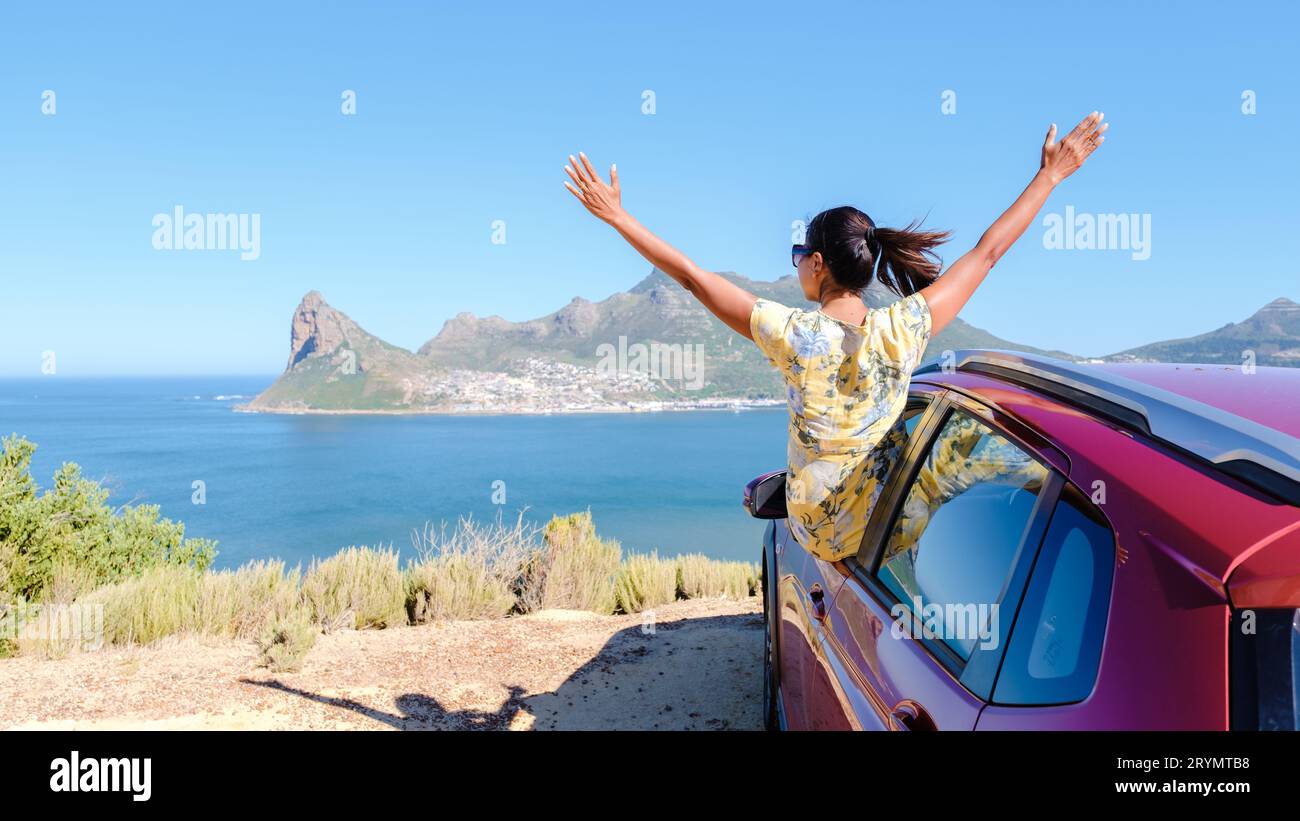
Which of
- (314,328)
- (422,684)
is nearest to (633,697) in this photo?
(422,684)

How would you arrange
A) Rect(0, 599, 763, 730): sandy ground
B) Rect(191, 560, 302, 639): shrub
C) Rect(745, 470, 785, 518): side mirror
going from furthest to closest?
Rect(191, 560, 302, 639): shrub
Rect(0, 599, 763, 730): sandy ground
Rect(745, 470, 785, 518): side mirror

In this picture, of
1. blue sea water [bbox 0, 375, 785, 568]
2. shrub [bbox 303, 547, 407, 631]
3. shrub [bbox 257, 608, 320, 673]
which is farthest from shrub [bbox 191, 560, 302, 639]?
blue sea water [bbox 0, 375, 785, 568]

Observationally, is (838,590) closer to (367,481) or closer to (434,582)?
(434,582)

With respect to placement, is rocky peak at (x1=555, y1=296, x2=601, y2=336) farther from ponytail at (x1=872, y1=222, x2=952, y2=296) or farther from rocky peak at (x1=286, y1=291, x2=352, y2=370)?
ponytail at (x1=872, y1=222, x2=952, y2=296)

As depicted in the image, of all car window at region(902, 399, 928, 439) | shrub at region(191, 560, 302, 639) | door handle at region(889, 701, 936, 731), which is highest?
car window at region(902, 399, 928, 439)

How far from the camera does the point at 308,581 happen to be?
26.3 ft

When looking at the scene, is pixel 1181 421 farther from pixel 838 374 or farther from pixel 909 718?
pixel 838 374

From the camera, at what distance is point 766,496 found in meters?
3.26

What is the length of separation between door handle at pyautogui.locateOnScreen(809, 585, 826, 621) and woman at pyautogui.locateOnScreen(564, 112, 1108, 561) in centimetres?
21

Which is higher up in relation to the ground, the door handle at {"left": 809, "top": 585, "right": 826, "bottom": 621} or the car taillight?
the car taillight

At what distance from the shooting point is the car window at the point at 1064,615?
4.15 ft

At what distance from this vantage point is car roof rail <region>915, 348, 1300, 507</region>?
119 cm
